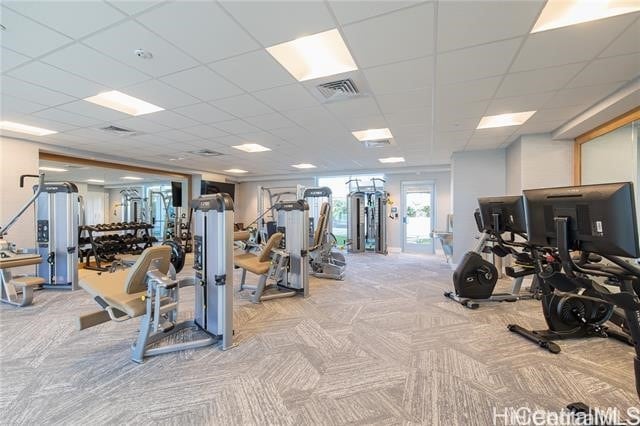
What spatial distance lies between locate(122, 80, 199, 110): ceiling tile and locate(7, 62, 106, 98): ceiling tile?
0.33 metres

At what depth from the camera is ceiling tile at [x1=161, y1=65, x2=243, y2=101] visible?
2697 millimetres

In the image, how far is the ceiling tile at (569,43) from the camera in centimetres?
201

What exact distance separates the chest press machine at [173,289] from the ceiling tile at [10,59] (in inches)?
70.8

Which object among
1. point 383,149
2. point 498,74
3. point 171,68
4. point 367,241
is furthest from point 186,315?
point 367,241

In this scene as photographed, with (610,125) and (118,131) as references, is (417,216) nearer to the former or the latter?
(610,125)

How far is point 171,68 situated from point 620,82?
4342 millimetres

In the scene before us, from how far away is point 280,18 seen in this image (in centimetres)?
192

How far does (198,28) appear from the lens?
2.03 metres

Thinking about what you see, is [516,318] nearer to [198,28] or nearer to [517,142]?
[517,142]

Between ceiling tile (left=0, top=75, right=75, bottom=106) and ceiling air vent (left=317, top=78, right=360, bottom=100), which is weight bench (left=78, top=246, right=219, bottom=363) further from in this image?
ceiling air vent (left=317, top=78, right=360, bottom=100)

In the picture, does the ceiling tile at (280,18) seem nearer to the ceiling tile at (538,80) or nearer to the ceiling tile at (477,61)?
the ceiling tile at (477,61)

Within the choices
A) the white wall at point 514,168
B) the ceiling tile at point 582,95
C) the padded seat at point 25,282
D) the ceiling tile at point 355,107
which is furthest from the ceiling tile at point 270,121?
the white wall at point 514,168

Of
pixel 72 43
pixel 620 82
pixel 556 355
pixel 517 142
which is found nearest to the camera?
pixel 72 43

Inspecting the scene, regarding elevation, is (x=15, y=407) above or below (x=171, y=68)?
below
